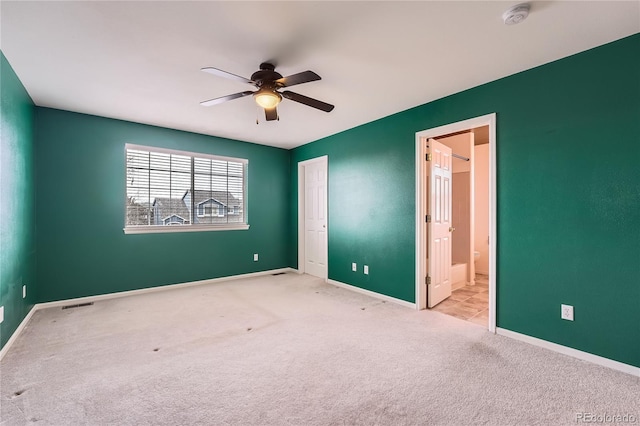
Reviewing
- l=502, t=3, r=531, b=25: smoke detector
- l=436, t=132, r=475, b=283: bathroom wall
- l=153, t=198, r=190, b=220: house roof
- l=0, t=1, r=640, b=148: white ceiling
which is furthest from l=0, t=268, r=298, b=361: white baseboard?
l=502, t=3, r=531, b=25: smoke detector

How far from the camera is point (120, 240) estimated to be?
13.4 feet

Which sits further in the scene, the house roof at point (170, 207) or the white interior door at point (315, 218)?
the white interior door at point (315, 218)

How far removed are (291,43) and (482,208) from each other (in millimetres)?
4877

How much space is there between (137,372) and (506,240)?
336cm

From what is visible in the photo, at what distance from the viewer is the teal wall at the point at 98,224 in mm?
3617

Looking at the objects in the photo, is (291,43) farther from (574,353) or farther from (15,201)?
(574,353)

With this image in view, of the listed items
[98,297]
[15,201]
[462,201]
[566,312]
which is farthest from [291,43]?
[98,297]

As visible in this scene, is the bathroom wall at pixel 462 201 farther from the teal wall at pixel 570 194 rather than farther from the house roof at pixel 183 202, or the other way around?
the house roof at pixel 183 202

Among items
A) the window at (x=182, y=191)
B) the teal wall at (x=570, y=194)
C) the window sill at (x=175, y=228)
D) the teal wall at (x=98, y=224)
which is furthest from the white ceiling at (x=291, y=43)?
the window sill at (x=175, y=228)

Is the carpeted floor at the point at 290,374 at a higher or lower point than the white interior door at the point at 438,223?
lower

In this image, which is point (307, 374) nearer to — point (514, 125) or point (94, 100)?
point (514, 125)

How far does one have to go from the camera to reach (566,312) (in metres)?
2.41

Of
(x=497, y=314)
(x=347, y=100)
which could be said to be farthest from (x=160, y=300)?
(x=497, y=314)

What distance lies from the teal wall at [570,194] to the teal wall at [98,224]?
3895 mm
